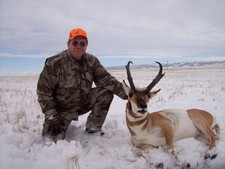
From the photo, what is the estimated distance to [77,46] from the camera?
554 centimetres

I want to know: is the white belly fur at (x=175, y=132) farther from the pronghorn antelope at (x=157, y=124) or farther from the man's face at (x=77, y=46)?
the man's face at (x=77, y=46)

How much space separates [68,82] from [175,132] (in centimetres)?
245

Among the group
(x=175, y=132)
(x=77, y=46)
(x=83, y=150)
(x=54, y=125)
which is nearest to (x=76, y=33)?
(x=77, y=46)

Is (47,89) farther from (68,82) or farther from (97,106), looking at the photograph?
(97,106)

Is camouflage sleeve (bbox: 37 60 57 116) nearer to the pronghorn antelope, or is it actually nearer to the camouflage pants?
the camouflage pants

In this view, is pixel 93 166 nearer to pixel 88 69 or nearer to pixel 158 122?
pixel 158 122

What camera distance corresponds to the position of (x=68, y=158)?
415 centimetres

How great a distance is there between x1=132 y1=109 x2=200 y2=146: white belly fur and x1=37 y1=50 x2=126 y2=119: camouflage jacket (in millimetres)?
1133

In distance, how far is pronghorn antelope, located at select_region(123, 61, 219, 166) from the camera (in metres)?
4.82

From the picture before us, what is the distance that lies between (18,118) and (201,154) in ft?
14.0

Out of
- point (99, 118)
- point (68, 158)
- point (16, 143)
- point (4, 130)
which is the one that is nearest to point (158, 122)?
point (99, 118)

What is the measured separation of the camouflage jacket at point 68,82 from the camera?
5359 mm

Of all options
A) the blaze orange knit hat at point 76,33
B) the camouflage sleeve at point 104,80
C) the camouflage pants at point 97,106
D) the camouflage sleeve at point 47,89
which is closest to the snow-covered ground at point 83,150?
the camouflage pants at point 97,106

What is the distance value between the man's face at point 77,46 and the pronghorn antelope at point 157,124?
1.23 metres
